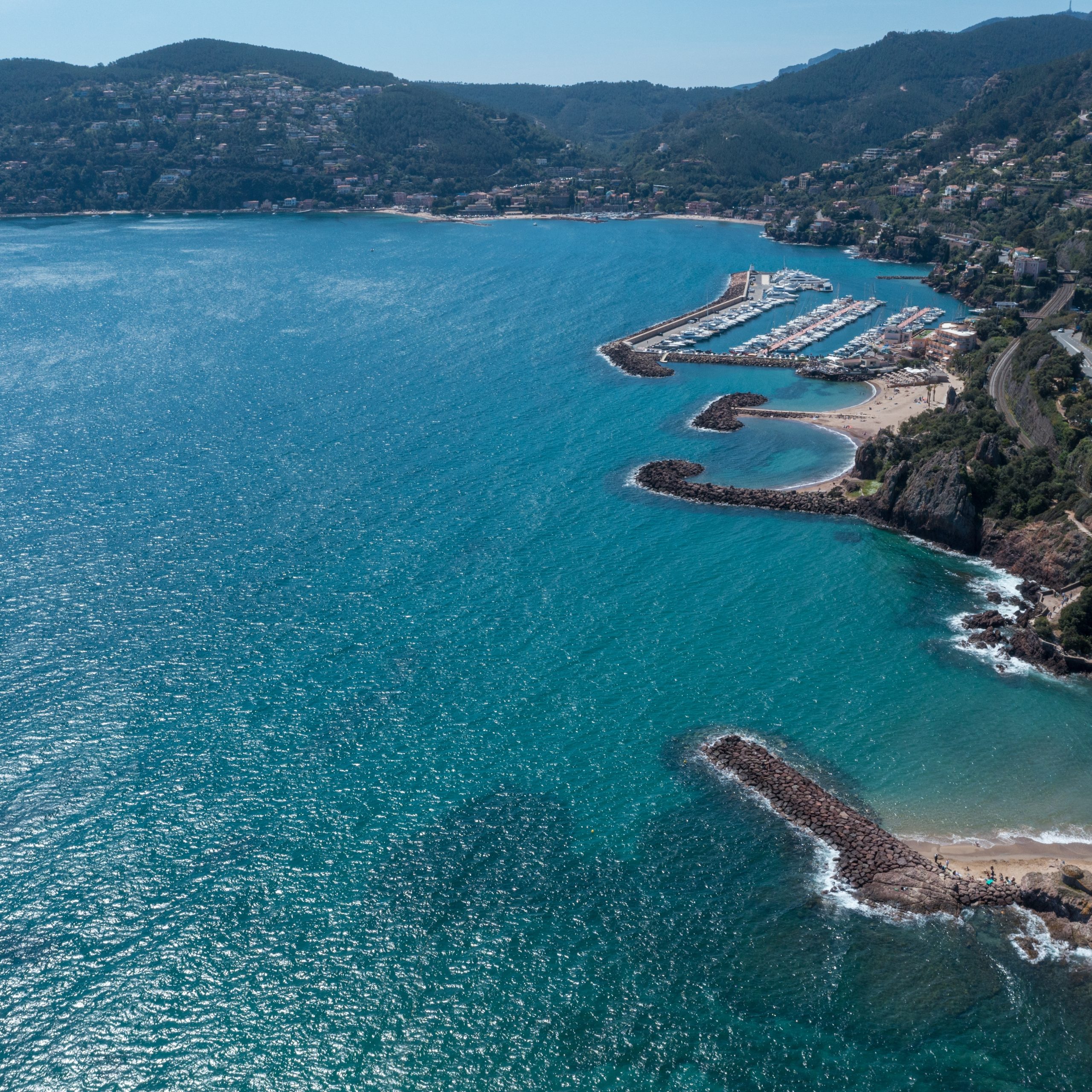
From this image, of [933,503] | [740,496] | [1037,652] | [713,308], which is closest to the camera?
[1037,652]

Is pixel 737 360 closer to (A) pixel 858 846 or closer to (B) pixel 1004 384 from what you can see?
(B) pixel 1004 384

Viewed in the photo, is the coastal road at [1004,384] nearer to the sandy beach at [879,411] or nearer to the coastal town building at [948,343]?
the sandy beach at [879,411]

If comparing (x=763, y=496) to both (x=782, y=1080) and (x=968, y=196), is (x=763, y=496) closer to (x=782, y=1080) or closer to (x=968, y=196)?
(x=782, y=1080)

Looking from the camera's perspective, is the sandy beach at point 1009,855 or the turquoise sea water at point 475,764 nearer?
the turquoise sea water at point 475,764

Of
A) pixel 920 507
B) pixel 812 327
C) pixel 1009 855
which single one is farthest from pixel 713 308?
pixel 1009 855

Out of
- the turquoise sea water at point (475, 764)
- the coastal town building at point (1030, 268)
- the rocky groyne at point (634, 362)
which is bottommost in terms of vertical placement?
the turquoise sea water at point (475, 764)

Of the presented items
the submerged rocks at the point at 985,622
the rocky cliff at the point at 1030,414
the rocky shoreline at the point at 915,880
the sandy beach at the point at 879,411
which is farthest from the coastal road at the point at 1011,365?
the rocky shoreline at the point at 915,880
